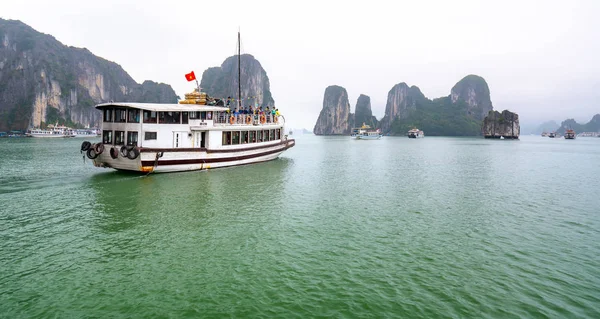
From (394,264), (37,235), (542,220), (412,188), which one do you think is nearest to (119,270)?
(37,235)

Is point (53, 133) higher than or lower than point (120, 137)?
higher

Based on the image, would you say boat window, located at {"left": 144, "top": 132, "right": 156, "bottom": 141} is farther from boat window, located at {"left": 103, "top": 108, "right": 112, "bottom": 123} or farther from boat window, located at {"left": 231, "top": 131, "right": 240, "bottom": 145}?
boat window, located at {"left": 231, "top": 131, "right": 240, "bottom": 145}

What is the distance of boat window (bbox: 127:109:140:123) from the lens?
86.4 feet

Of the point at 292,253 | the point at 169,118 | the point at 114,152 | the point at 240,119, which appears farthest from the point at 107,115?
the point at 292,253

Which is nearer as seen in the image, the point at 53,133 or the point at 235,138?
the point at 235,138

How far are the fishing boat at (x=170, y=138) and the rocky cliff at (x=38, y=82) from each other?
550 ft

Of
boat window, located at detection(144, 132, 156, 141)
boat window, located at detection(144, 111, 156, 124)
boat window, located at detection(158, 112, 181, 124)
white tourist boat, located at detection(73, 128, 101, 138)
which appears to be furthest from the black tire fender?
white tourist boat, located at detection(73, 128, 101, 138)

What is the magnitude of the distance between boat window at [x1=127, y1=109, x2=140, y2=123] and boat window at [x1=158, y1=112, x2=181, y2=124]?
1721 mm

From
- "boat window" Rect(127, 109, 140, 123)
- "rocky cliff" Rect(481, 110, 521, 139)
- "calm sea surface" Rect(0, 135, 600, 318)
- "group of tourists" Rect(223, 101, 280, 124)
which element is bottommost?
"calm sea surface" Rect(0, 135, 600, 318)

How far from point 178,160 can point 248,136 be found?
32.0ft

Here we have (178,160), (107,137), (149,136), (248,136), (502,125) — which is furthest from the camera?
(502,125)

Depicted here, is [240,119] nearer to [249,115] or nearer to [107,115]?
[249,115]

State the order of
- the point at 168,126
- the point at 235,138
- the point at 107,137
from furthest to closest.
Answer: the point at 235,138 → the point at 168,126 → the point at 107,137

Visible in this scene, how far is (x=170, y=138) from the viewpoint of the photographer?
2806cm
